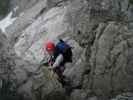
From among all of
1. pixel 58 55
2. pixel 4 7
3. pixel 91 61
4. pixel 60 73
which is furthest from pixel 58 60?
pixel 4 7

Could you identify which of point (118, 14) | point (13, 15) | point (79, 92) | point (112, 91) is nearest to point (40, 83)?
point (79, 92)

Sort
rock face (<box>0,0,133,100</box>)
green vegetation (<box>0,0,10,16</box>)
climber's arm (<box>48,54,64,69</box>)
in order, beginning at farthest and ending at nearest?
green vegetation (<box>0,0,10,16</box>) → rock face (<box>0,0,133,100</box>) → climber's arm (<box>48,54,64,69</box>)

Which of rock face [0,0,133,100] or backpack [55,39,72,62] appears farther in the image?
rock face [0,0,133,100]

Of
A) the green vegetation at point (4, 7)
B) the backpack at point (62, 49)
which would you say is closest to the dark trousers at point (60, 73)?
the backpack at point (62, 49)

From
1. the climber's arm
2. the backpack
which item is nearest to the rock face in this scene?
the climber's arm

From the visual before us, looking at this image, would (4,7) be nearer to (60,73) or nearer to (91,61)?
(91,61)

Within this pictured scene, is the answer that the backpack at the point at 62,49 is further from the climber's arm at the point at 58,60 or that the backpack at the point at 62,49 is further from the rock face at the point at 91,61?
the rock face at the point at 91,61

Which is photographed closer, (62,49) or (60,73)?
(62,49)

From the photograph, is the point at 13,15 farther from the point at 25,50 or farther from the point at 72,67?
the point at 72,67

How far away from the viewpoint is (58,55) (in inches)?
786

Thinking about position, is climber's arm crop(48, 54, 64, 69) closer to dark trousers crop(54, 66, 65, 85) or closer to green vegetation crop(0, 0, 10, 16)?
dark trousers crop(54, 66, 65, 85)

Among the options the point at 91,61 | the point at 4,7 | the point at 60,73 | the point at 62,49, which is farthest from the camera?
the point at 4,7

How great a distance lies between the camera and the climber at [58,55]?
65.3 ft

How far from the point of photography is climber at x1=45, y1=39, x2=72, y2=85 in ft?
65.3
